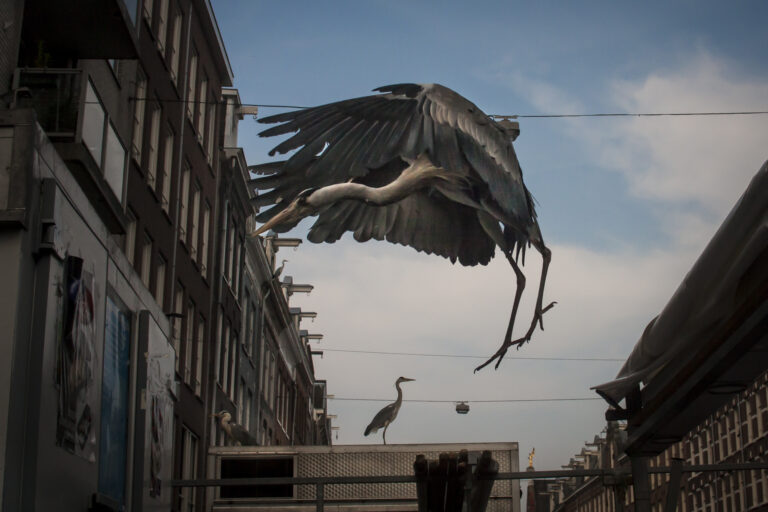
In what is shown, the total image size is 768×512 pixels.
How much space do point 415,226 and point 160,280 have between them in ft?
53.5

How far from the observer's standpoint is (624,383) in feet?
28.3

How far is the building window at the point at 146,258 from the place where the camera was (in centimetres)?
2723

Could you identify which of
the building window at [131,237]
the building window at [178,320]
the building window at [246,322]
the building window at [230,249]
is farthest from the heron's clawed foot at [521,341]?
the building window at [246,322]

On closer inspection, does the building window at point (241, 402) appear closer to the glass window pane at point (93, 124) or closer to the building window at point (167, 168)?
the building window at point (167, 168)

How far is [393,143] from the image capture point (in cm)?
1430

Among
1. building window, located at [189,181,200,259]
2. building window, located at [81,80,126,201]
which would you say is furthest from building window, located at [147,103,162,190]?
building window, located at [81,80,126,201]

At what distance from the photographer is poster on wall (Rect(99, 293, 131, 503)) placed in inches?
454

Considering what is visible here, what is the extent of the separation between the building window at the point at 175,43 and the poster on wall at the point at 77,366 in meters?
19.8

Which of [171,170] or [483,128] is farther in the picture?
[171,170]

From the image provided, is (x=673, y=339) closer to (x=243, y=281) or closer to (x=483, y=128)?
(x=483, y=128)

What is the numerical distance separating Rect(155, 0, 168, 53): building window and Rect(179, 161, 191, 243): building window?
3.98 metres

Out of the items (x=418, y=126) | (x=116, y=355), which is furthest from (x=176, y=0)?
(x=116, y=355)

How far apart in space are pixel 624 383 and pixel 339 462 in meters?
7.01

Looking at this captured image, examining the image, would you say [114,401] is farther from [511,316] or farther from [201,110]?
[201,110]
